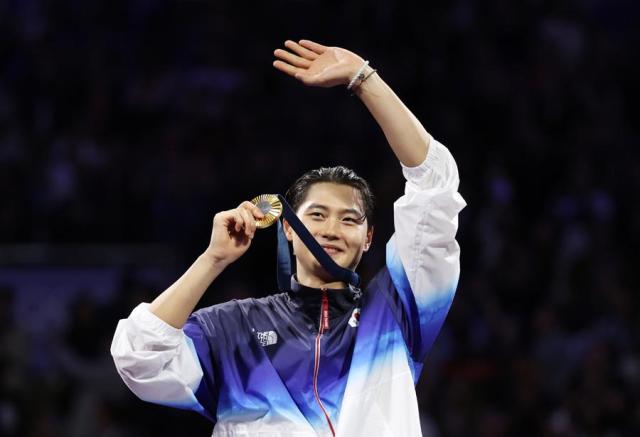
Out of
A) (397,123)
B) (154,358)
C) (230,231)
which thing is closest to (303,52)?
(397,123)

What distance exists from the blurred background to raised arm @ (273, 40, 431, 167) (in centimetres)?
431

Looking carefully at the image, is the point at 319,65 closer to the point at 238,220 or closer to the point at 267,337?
the point at 238,220

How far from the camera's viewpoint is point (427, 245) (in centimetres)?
313

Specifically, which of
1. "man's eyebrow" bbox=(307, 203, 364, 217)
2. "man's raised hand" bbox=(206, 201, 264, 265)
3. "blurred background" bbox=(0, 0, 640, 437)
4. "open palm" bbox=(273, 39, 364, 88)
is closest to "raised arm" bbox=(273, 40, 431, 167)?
"open palm" bbox=(273, 39, 364, 88)

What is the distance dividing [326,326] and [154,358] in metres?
0.57

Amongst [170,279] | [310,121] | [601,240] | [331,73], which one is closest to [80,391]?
[170,279]

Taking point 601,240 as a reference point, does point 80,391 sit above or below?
below

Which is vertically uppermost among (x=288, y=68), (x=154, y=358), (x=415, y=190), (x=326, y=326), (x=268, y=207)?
(x=288, y=68)

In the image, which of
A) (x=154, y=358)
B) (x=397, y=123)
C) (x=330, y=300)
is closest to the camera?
(x=154, y=358)

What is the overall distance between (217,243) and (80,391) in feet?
15.9

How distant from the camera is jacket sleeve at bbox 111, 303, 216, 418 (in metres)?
3.01

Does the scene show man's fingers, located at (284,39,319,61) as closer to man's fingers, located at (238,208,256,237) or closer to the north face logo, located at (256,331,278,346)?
man's fingers, located at (238,208,256,237)

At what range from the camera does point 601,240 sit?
8.88 meters

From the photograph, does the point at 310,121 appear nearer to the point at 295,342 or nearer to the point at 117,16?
the point at 117,16
